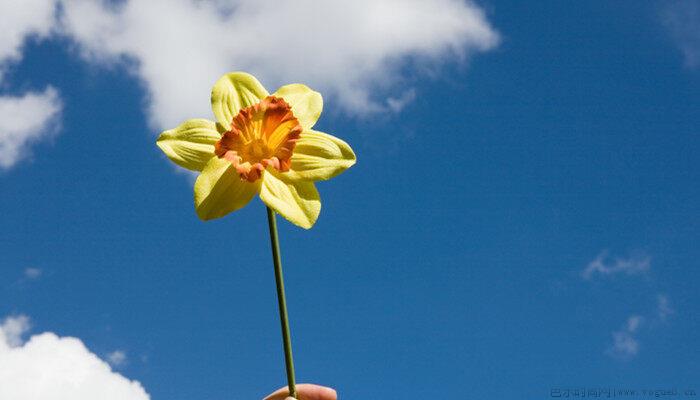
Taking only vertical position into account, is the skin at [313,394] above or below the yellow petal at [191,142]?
below

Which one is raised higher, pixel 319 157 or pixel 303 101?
pixel 303 101

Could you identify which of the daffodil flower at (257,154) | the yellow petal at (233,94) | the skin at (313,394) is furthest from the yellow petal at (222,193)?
the skin at (313,394)

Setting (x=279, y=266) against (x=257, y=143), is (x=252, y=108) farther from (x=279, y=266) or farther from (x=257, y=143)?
(x=279, y=266)

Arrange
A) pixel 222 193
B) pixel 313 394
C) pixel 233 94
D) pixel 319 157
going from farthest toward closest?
pixel 313 394 < pixel 233 94 < pixel 319 157 < pixel 222 193

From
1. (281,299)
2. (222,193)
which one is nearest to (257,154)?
(222,193)

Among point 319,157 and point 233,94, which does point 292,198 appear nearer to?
point 319,157

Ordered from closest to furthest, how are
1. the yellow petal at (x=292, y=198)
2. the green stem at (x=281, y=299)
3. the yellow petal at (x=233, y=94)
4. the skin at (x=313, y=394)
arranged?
the green stem at (x=281, y=299) < the yellow petal at (x=292, y=198) < the yellow petal at (x=233, y=94) < the skin at (x=313, y=394)

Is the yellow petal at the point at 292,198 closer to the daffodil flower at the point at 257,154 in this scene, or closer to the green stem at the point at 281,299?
the daffodil flower at the point at 257,154
